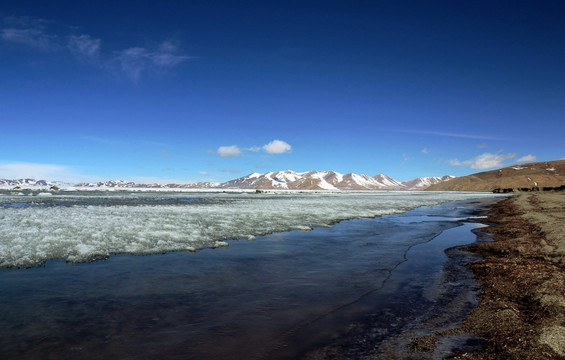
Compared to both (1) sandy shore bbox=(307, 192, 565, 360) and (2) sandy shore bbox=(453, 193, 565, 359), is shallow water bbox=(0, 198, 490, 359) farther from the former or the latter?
(2) sandy shore bbox=(453, 193, 565, 359)

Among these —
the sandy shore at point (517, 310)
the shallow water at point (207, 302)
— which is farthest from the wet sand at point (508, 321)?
the shallow water at point (207, 302)

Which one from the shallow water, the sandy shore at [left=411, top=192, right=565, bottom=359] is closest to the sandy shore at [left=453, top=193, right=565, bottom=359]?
the sandy shore at [left=411, top=192, right=565, bottom=359]

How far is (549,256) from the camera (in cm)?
1117

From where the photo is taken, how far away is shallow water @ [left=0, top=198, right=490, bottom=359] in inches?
212

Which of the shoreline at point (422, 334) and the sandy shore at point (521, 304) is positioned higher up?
the sandy shore at point (521, 304)

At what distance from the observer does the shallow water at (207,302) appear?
539 cm

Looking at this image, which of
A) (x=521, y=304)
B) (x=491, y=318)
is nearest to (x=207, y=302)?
(x=491, y=318)

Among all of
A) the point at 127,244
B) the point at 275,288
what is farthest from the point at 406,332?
the point at 127,244

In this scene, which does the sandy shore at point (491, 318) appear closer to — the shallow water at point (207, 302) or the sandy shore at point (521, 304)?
the sandy shore at point (521, 304)

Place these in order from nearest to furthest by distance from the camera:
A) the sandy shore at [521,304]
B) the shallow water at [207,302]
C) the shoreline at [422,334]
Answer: the sandy shore at [521,304], the shoreline at [422,334], the shallow water at [207,302]

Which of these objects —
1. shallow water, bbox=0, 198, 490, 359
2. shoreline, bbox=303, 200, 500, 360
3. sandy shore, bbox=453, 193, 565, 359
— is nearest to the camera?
sandy shore, bbox=453, 193, 565, 359

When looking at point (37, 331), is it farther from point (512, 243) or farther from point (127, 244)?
point (512, 243)

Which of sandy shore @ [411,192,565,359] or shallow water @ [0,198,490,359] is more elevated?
sandy shore @ [411,192,565,359]

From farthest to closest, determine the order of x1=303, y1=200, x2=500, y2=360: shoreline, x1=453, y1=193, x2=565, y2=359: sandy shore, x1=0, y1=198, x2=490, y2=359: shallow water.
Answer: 1. x1=0, y1=198, x2=490, y2=359: shallow water
2. x1=303, y1=200, x2=500, y2=360: shoreline
3. x1=453, y1=193, x2=565, y2=359: sandy shore
